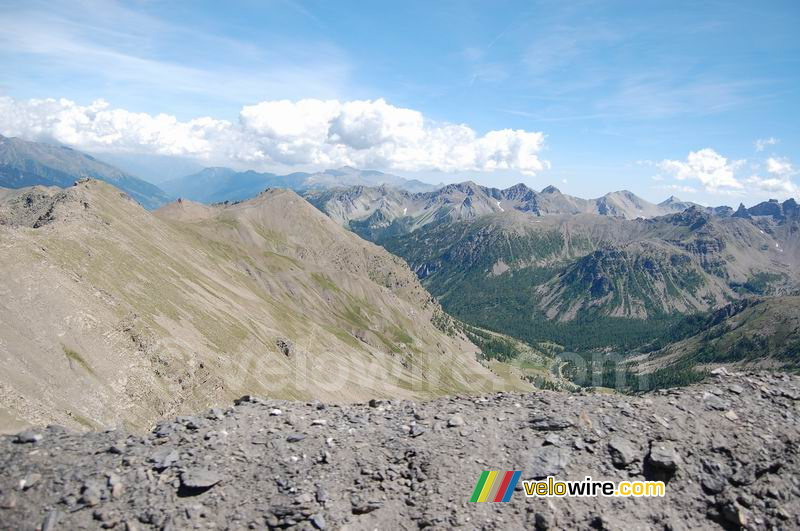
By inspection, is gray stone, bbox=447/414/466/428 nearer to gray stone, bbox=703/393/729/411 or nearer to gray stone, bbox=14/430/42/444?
gray stone, bbox=703/393/729/411

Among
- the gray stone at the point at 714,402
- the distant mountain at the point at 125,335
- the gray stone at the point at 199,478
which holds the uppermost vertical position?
the gray stone at the point at 714,402

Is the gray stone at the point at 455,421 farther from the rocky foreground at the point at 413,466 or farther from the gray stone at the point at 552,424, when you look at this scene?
the gray stone at the point at 552,424

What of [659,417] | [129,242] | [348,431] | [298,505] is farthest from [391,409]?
[129,242]

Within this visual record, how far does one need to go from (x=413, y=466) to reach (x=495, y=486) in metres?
3.40

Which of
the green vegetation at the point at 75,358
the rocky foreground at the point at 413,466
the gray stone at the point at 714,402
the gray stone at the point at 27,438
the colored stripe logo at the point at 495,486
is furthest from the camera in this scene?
the green vegetation at the point at 75,358

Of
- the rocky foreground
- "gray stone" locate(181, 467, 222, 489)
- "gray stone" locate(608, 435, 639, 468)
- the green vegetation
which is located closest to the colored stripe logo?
the rocky foreground

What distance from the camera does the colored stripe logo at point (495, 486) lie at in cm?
1717

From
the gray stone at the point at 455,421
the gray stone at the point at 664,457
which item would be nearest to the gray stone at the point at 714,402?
the gray stone at the point at 664,457

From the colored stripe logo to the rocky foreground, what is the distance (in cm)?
32

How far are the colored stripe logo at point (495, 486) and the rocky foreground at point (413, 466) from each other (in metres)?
0.32

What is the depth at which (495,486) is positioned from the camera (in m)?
17.7

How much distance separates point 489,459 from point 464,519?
318cm

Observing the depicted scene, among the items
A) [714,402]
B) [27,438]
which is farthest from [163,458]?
[714,402]

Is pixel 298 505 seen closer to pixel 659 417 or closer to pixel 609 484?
pixel 609 484
